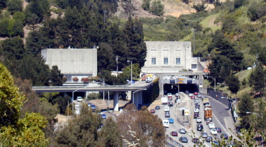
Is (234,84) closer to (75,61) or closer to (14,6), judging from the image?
(75,61)

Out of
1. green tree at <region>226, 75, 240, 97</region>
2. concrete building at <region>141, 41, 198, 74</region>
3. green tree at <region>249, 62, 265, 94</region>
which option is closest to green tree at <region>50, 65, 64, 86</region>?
green tree at <region>226, 75, 240, 97</region>

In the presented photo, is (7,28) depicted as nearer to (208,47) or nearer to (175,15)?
(208,47)

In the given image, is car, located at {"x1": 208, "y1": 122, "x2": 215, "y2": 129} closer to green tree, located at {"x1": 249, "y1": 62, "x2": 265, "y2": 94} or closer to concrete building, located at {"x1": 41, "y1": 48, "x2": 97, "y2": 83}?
green tree, located at {"x1": 249, "y1": 62, "x2": 265, "y2": 94}

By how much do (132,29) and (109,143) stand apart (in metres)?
64.2

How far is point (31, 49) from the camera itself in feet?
306

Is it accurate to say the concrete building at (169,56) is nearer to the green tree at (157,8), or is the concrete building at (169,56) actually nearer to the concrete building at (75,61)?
the concrete building at (75,61)

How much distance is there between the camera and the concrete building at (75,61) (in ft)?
277

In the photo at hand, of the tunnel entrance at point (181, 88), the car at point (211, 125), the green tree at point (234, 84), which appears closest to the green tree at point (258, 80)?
the green tree at point (234, 84)

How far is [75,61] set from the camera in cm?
8481

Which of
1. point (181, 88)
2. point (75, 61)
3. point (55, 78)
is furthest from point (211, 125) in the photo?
point (75, 61)

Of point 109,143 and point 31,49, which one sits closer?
point 109,143

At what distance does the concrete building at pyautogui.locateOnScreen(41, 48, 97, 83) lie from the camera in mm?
84375

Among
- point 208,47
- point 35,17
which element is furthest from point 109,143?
point 35,17

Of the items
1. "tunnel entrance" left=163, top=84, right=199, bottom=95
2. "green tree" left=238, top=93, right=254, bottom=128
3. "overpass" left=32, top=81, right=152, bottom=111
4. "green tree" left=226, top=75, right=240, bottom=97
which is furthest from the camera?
"tunnel entrance" left=163, top=84, right=199, bottom=95
